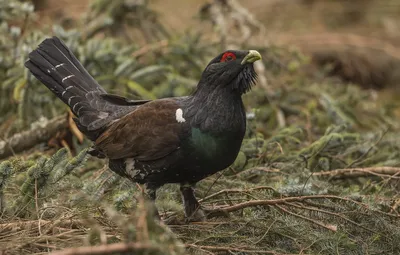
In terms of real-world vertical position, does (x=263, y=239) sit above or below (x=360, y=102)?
above

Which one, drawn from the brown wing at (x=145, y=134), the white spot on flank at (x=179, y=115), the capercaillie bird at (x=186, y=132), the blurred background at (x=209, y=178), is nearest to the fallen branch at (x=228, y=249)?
the blurred background at (x=209, y=178)

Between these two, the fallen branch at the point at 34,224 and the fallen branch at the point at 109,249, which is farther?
the fallen branch at the point at 34,224

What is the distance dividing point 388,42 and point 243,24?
4563 mm

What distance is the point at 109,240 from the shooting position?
11.1ft

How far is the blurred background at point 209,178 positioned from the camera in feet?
11.7

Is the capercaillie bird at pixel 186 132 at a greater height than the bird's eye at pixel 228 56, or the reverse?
the bird's eye at pixel 228 56

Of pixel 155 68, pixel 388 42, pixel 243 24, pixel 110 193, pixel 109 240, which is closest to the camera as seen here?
pixel 109 240

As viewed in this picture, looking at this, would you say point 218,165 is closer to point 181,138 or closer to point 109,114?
point 181,138

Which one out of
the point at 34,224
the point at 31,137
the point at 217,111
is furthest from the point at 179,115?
the point at 31,137

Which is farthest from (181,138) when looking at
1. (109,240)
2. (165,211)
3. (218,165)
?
(109,240)

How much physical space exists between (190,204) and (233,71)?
3.26 ft

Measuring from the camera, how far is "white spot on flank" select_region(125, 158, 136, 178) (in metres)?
4.11

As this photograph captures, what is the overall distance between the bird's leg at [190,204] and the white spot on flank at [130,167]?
36cm

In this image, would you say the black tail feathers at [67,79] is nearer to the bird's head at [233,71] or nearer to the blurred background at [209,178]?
the blurred background at [209,178]
